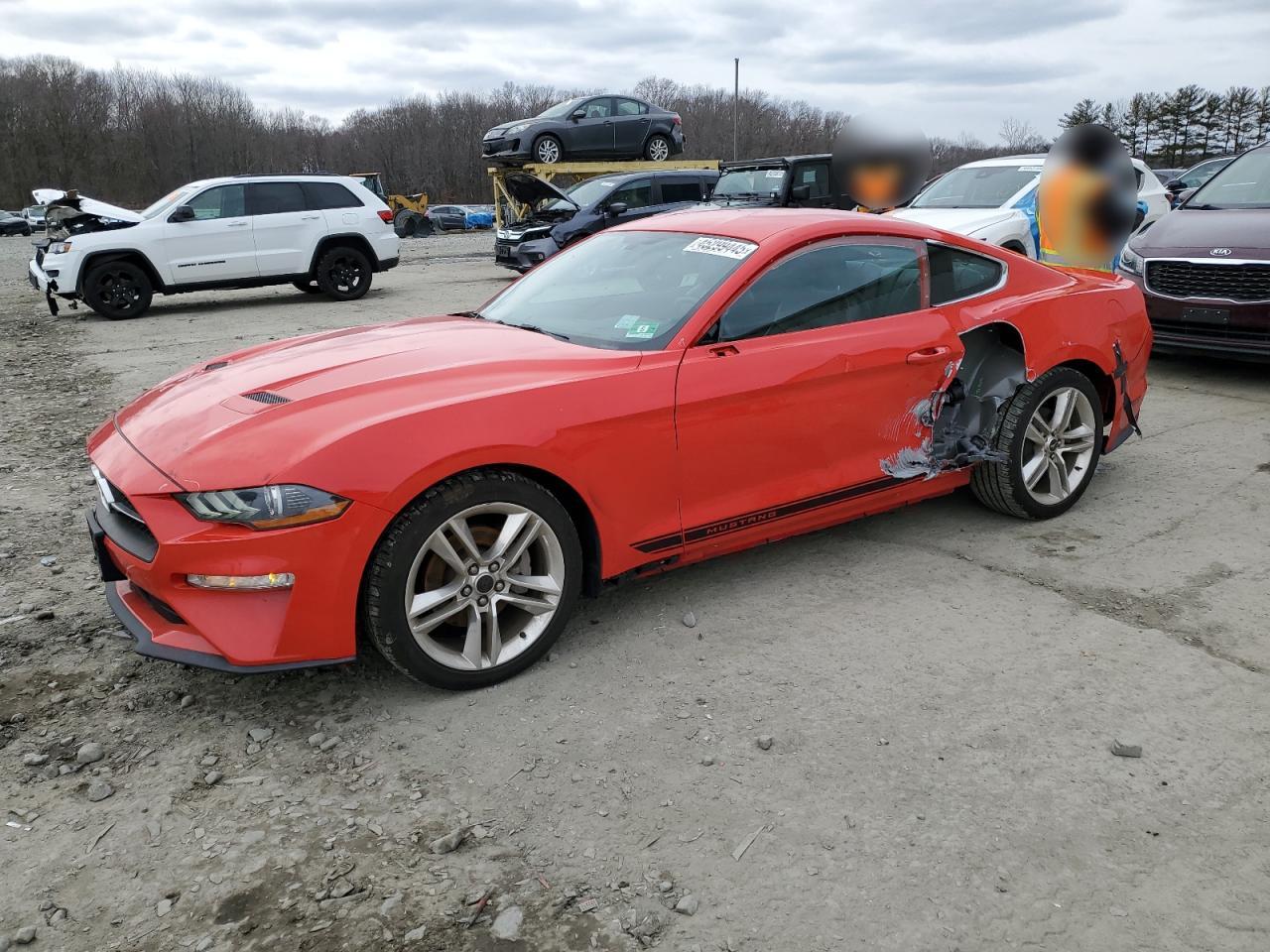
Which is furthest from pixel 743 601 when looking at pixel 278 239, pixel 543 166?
pixel 543 166

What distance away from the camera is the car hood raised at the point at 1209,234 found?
6.97m

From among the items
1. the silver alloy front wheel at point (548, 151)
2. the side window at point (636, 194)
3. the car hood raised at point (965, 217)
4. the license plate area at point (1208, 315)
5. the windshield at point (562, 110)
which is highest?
the windshield at point (562, 110)

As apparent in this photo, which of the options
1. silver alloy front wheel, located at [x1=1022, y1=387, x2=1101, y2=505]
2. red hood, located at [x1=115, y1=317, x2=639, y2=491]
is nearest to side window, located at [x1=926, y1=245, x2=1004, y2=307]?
silver alloy front wheel, located at [x1=1022, y1=387, x2=1101, y2=505]

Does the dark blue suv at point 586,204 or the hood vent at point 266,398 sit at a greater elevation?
the dark blue suv at point 586,204

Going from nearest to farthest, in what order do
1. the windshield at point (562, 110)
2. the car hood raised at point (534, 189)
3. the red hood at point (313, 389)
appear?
the red hood at point (313, 389)
the car hood raised at point (534, 189)
the windshield at point (562, 110)

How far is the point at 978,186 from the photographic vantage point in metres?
10.5

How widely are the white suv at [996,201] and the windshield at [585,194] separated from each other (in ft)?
18.7

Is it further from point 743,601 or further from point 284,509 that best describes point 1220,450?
point 284,509

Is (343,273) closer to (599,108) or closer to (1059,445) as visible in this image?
(599,108)

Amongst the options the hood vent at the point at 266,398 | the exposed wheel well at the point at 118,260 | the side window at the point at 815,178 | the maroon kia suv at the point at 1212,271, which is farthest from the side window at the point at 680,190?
the hood vent at the point at 266,398

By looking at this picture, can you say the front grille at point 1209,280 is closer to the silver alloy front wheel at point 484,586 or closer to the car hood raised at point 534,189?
the silver alloy front wheel at point 484,586

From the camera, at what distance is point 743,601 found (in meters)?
3.74

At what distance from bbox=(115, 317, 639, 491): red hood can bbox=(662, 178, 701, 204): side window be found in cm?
1299

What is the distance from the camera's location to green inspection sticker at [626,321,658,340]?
348 centimetres
